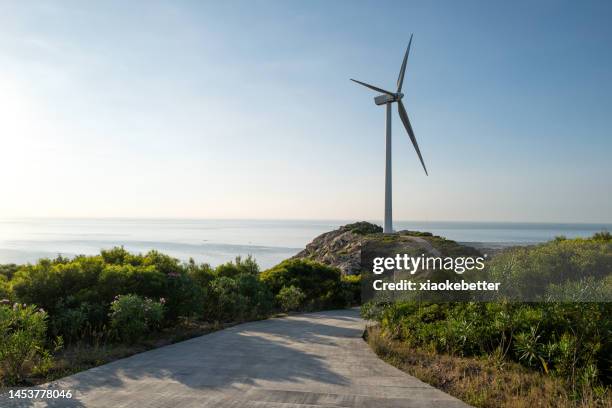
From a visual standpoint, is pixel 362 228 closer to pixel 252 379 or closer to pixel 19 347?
pixel 252 379

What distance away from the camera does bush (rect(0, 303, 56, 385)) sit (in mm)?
7504

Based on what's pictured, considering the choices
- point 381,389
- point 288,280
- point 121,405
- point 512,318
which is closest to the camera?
point 121,405

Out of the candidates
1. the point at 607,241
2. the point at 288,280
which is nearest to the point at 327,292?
the point at 288,280

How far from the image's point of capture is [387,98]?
3975 cm

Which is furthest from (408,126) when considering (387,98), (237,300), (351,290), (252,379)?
(252,379)

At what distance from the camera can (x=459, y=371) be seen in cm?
772

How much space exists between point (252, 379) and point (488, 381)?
406 cm

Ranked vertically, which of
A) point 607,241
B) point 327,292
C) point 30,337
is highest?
point 607,241

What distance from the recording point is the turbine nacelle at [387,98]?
39.3 metres

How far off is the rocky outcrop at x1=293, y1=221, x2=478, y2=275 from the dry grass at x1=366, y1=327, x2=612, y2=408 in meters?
12.5

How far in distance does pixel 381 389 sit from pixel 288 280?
43.9 ft

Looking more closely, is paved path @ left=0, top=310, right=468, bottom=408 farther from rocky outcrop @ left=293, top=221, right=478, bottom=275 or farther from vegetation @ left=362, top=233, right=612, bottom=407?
rocky outcrop @ left=293, top=221, right=478, bottom=275

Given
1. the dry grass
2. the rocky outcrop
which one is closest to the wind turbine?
the rocky outcrop

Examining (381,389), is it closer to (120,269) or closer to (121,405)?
(121,405)
